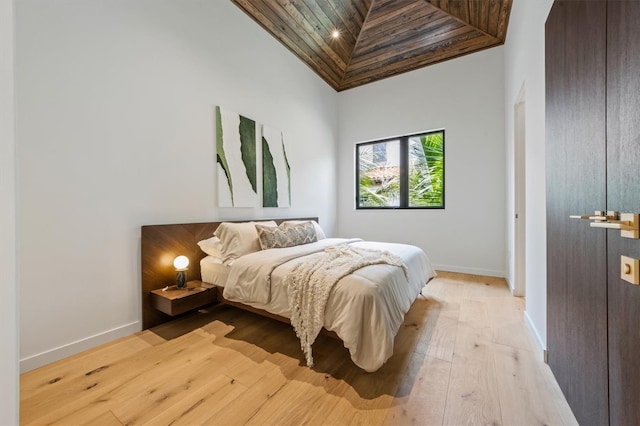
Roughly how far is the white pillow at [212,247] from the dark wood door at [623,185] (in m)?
2.55

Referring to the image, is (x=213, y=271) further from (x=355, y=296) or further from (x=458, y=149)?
(x=458, y=149)

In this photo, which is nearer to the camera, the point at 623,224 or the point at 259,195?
the point at 623,224

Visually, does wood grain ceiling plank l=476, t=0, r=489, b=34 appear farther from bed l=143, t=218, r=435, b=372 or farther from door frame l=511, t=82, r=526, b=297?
bed l=143, t=218, r=435, b=372

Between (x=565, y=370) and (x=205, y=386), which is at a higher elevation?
(x=565, y=370)

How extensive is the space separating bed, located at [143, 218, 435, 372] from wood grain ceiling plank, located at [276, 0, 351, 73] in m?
2.84

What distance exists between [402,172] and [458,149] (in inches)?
35.9

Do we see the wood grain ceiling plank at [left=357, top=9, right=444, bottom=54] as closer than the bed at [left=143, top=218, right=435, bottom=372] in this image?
No

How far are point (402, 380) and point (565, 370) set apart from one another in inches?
32.7

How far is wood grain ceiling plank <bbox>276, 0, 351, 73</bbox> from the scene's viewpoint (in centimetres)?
323

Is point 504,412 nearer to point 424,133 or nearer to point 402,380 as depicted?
point 402,380

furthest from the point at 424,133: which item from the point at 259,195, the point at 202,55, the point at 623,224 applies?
the point at 623,224

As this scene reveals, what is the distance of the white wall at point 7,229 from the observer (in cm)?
71

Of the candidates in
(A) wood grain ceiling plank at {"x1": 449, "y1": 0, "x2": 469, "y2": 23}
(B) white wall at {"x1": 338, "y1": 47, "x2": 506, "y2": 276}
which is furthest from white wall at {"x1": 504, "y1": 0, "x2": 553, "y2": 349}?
(B) white wall at {"x1": 338, "y1": 47, "x2": 506, "y2": 276}

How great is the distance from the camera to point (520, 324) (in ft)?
7.12
